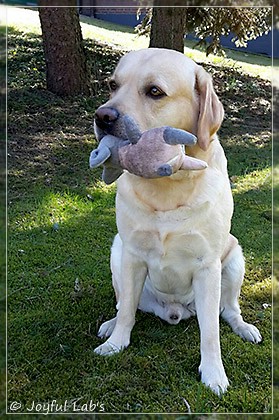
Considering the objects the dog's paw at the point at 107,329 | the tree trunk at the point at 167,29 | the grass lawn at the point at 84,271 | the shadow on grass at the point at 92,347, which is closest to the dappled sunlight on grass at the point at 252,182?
the grass lawn at the point at 84,271

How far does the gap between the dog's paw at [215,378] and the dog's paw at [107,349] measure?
360mm

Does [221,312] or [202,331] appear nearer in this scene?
[202,331]

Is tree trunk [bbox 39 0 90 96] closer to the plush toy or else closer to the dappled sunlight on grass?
the dappled sunlight on grass

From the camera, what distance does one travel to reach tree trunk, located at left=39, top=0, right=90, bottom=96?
15.2 ft

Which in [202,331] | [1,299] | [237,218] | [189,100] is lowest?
[237,218]

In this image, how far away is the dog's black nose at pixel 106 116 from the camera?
5.86ft

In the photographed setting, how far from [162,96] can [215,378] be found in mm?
1067

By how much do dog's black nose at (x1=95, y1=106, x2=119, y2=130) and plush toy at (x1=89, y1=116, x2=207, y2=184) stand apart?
33mm

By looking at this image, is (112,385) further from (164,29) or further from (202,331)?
(164,29)

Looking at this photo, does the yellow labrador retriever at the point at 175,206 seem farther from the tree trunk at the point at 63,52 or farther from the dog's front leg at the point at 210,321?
the tree trunk at the point at 63,52

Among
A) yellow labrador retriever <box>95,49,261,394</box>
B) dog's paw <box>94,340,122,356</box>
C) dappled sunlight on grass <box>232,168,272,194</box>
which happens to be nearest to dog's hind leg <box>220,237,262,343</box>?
yellow labrador retriever <box>95,49,261,394</box>

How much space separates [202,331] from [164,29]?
3.09m

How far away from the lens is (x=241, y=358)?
7.20 feet

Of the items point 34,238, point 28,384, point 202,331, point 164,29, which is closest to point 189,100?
point 202,331
